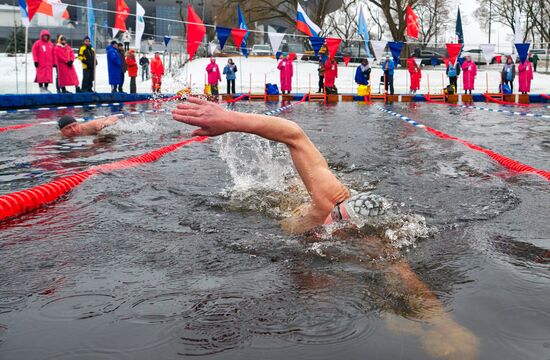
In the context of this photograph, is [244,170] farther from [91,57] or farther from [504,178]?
[91,57]

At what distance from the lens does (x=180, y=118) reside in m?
3.29

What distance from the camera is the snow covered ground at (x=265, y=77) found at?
3009 centimetres

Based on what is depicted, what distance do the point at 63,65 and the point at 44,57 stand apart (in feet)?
2.75

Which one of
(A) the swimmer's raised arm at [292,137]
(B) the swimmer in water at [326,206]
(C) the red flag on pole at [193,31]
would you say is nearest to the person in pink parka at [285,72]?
(C) the red flag on pole at [193,31]

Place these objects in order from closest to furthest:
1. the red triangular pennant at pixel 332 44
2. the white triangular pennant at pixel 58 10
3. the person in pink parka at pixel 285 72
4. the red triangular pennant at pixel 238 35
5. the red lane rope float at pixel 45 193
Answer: the red lane rope float at pixel 45 193
the white triangular pennant at pixel 58 10
the red triangular pennant at pixel 238 35
the red triangular pennant at pixel 332 44
the person in pink parka at pixel 285 72

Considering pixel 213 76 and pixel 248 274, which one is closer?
pixel 248 274

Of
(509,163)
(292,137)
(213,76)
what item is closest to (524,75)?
(213,76)

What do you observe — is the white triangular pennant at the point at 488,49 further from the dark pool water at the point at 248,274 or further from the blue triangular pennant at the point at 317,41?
the dark pool water at the point at 248,274

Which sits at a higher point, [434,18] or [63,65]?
[434,18]

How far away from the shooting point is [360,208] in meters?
3.83

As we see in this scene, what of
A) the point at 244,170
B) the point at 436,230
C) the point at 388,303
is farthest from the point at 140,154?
the point at 388,303

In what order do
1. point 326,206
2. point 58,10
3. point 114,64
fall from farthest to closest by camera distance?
1. point 114,64
2. point 58,10
3. point 326,206

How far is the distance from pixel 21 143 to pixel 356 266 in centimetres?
749

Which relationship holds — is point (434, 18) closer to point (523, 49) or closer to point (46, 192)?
point (523, 49)
